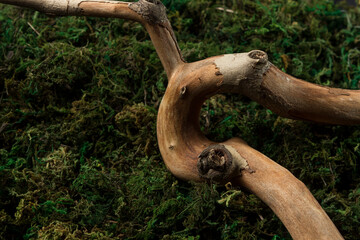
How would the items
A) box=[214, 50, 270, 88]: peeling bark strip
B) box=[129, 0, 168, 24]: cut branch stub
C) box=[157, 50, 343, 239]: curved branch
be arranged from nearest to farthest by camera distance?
1. box=[157, 50, 343, 239]: curved branch
2. box=[214, 50, 270, 88]: peeling bark strip
3. box=[129, 0, 168, 24]: cut branch stub

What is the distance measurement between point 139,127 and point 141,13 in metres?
0.50

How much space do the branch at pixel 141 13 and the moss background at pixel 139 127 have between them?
0.28 meters

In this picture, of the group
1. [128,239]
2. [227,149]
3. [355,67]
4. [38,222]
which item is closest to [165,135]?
[227,149]

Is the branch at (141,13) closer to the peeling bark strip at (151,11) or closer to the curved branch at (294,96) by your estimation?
the peeling bark strip at (151,11)

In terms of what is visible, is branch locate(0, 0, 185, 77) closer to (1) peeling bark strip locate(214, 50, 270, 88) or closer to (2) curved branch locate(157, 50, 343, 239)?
(2) curved branch locate(157, 50, 343, 239)

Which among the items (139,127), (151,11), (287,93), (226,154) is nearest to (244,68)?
(287,93)

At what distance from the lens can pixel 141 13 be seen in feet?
5.50

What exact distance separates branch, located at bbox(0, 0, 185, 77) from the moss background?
→ 275 millimetres

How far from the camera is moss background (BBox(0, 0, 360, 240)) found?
161 centimetres

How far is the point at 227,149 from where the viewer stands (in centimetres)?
156

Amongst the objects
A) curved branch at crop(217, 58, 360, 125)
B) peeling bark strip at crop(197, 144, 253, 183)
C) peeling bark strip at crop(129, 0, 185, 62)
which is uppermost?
peeling bark strip at crop(129, 0, 185, 62)

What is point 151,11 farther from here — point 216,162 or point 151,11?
point 216,162

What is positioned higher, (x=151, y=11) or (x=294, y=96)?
(x=151, y=11)

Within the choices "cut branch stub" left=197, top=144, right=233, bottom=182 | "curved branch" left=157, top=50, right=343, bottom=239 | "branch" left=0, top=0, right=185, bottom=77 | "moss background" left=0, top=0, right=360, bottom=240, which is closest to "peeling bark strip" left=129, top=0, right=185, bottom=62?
"branch" left=0, top=0, right=185, bottom=77
